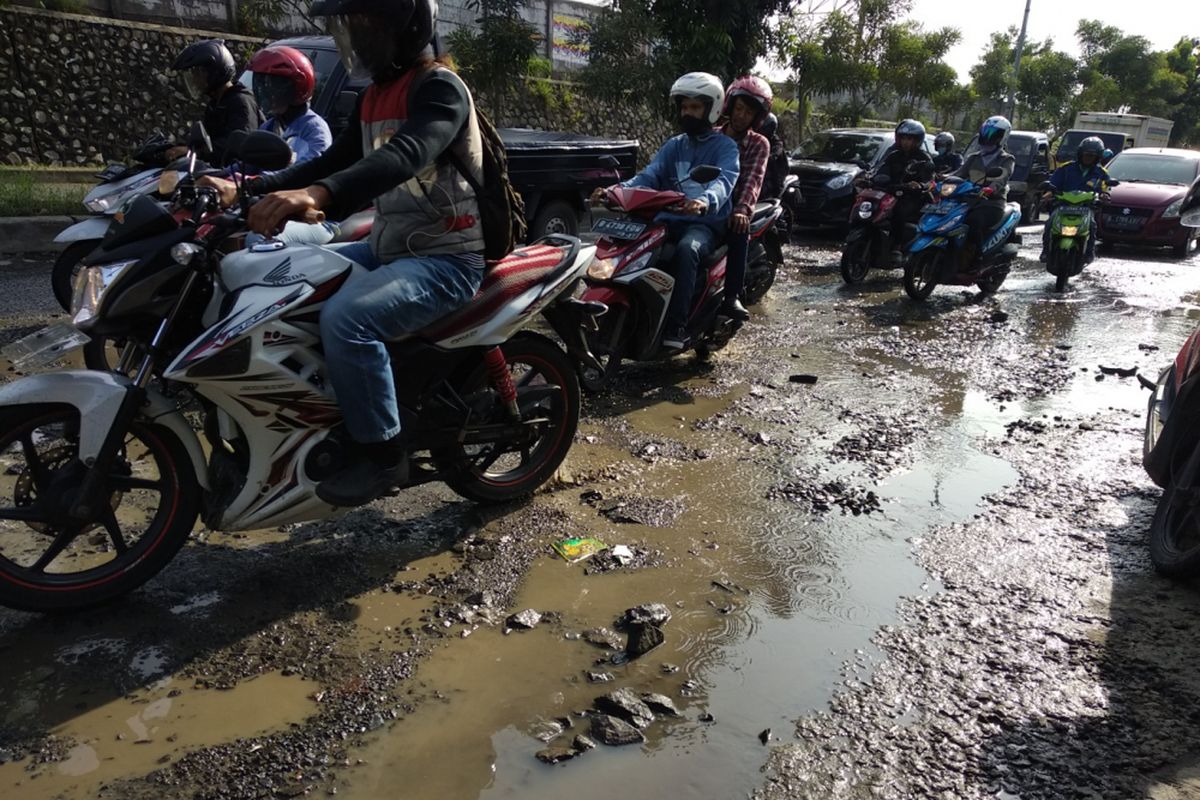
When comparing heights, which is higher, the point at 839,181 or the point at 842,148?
the point at 842,148

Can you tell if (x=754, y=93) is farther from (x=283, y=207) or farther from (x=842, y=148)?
(x=842, y=148)

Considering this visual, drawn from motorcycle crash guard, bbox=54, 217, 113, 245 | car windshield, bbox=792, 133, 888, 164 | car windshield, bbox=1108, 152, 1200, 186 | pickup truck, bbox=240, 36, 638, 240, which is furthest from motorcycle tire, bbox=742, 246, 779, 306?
car windshield, bbox=1108, 152, 1200, 186

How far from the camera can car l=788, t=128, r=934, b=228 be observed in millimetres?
13055

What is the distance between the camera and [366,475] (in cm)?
308

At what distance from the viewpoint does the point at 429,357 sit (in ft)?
10.8

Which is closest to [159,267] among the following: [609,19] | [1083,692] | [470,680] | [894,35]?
[470,680]

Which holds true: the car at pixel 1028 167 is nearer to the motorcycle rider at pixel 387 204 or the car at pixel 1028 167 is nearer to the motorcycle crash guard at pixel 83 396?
the motorcycle rider at pixel 387 204

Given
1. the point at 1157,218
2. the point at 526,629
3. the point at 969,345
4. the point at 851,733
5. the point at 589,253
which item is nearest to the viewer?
the point at 851,733

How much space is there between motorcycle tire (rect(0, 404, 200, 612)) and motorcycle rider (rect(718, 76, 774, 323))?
4.14m

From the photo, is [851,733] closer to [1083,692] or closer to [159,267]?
[1083,692]

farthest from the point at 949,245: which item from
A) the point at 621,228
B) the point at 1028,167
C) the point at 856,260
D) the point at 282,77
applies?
the point at 1028,167

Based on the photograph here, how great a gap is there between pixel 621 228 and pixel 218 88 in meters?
2.76

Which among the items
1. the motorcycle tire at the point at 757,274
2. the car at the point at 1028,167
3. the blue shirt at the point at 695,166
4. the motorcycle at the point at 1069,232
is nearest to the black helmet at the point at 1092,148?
the motorcycle at the point at 1069,232

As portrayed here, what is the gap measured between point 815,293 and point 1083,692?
6.97m
